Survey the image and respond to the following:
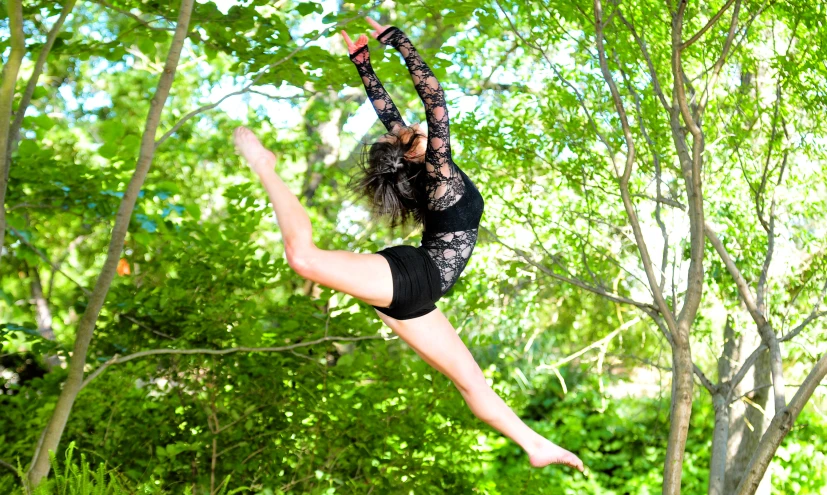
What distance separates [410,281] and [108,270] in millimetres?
1201

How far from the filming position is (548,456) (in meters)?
2.60

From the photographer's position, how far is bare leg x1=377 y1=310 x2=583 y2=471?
8.17ft

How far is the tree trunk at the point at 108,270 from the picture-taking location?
9.38 feet

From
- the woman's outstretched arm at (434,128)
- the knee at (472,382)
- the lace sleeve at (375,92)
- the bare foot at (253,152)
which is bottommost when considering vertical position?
the knee at (472,382)

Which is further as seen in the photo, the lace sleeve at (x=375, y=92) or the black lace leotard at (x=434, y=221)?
the lace sleeve at (x=375, y=92)

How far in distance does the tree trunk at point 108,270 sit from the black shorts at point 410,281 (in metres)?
1.01

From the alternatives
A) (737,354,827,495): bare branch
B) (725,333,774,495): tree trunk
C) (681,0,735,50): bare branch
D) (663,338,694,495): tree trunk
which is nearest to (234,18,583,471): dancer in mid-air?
(663,338,694,495): tree trunk

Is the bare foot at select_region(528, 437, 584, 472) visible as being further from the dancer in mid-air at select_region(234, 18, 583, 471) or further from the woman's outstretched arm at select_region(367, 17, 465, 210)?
the woman's outstretched arm at select_region(367, 17, 465, 210)

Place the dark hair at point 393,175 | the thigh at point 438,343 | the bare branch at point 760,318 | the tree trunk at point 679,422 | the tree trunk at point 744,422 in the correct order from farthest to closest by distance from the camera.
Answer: the tree trunk at point 744,422
the bare branch at point 760,318
the tree trunk at point 679,422
the dark hair at point 393,175
the thigh at point 438,343

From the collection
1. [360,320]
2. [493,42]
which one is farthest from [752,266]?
[493,42]

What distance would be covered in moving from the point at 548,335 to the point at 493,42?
2616mm

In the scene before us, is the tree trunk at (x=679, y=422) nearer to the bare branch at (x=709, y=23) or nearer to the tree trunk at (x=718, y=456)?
the bare branch at (x=709, y=23)

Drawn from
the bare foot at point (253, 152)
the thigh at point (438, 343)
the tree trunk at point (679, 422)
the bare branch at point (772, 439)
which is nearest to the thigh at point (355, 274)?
the thigh at point (438, 343)

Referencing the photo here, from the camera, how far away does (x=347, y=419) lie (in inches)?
149
